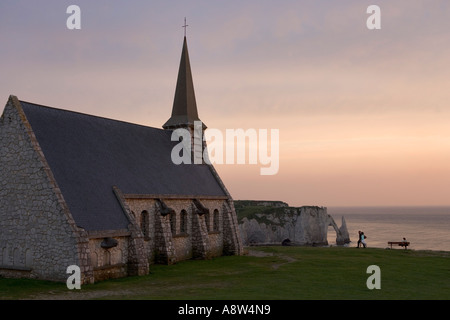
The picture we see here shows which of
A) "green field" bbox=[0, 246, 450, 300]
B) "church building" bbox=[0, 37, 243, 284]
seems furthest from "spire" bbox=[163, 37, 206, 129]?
"green field" bbox=[0, 246, 450, 300]

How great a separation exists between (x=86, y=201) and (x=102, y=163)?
4874 mm

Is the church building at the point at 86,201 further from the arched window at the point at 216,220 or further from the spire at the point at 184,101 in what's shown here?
the spire at the point at 184,101

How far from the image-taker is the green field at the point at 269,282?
2058cm

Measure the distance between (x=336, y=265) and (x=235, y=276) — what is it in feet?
29.5

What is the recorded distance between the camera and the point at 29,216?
25.6 meters

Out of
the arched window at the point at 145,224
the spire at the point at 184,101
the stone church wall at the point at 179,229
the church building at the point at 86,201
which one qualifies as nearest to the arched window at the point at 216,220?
the stone church wall at the point at 179,229

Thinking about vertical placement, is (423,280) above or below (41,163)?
below

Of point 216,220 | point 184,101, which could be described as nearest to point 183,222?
point 216,220

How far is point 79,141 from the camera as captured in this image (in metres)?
30.5

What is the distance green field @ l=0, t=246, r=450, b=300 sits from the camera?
20.6 m

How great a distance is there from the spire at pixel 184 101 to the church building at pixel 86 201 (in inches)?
285

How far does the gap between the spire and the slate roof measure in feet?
13.4
